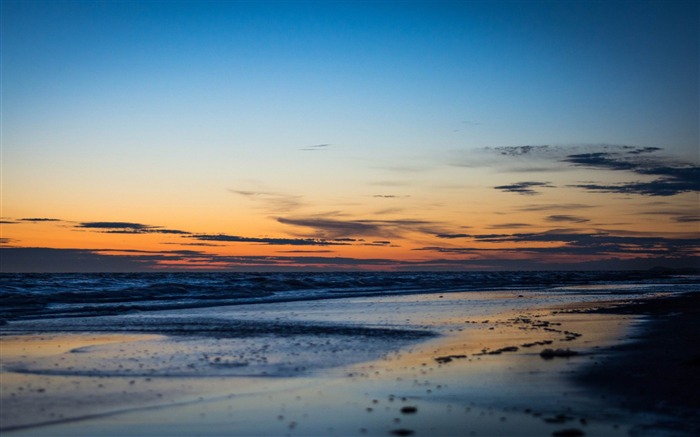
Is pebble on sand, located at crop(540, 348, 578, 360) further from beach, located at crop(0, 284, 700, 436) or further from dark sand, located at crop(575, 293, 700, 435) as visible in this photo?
dark sand, located at crop(575, 293, 700, 435)

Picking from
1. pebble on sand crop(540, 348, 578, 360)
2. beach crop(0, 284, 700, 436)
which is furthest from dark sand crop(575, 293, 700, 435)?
pebble on sand crop(540, 348, 578, 360)

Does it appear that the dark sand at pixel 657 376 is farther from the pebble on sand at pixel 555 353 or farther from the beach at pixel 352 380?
the pebble on sand at pixel 555 353

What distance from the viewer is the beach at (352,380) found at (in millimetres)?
8266

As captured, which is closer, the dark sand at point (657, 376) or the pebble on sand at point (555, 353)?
the dark sand at point (657, 376)

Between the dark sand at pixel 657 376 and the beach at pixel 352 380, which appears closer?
the beach at pixel 352 380

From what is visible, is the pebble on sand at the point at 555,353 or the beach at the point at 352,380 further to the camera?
the pebble on sand at the point at 555,353

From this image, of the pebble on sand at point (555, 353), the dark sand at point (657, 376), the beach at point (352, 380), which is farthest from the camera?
the pebble on sand at point (555, 353)

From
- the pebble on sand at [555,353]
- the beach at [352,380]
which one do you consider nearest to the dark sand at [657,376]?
the beach at [352,380]

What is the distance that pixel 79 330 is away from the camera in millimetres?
19734

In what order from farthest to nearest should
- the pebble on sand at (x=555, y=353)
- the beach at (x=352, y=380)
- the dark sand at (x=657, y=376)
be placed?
the pebble on sand at (x=555, y=353)
the dark sand at (x=657, y=376)
the beach at (x=352, y=380)

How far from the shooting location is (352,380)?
11.1m

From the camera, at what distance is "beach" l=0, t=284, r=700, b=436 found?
325 inches

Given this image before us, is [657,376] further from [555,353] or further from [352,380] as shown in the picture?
[352,380]

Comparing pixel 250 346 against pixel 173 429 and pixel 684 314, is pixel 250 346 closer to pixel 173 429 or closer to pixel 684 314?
pixel 173 429
